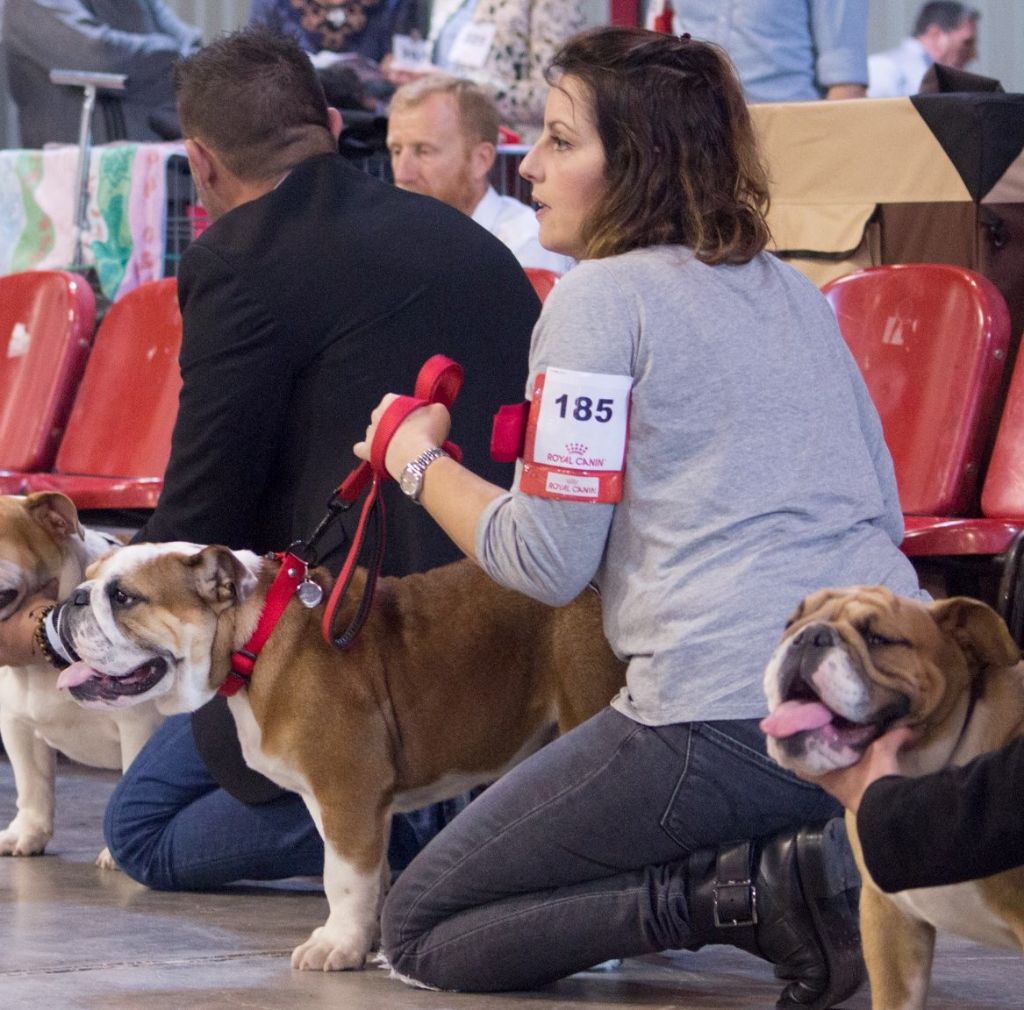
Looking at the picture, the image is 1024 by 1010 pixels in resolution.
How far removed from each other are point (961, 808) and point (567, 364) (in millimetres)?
998

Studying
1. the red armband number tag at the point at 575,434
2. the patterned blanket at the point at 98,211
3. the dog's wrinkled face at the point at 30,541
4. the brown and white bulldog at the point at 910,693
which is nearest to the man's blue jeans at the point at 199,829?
the dog's wrinkled face at the point at 30,541

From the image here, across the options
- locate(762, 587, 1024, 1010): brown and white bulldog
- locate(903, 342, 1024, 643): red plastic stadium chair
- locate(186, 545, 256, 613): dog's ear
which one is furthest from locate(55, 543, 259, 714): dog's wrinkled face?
locate(903, 342, 1024, 643): red plastic stadium chair

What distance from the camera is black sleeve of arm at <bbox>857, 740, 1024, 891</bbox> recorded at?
2.09 m

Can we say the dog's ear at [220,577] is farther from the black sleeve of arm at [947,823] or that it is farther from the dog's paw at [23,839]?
the black sleeve of arm at [947,823]

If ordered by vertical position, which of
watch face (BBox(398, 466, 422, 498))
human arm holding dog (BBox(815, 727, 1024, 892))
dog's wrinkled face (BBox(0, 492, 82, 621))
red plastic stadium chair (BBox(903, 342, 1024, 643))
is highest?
watch face (BBox(398, 466, 422, 498))

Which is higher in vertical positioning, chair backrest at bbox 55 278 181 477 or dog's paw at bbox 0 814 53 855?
chair backrest at bbox 55 278 181 477

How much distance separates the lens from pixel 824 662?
2320 mm

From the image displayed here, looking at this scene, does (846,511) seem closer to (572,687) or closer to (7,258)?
(572,687)

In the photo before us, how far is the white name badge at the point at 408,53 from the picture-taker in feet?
29.8

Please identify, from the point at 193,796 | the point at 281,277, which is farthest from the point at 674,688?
the point at 193,796

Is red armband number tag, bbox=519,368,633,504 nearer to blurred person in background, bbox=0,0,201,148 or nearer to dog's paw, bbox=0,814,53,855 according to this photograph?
dog's paw, bbox=0,814,53,855

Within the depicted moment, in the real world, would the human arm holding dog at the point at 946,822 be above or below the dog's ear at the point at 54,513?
above

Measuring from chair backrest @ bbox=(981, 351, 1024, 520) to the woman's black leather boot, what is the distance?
1.71 m

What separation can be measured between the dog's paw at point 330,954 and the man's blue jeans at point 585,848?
0.13 meters
